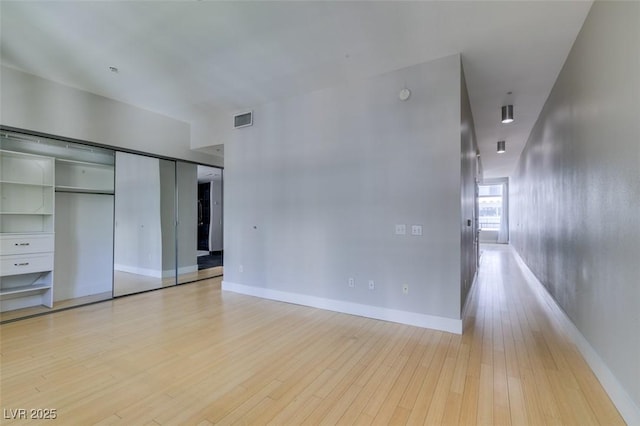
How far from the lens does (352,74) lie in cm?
345

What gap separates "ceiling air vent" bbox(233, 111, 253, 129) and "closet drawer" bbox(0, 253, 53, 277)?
318cm

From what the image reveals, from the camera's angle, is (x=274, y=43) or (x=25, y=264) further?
(x=25, y=264)

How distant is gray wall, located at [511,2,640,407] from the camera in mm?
1723

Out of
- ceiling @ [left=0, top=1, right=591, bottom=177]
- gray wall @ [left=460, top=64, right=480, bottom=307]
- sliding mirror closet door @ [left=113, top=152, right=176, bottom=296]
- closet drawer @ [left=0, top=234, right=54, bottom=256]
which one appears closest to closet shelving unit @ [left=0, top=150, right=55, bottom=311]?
closet drawer @ [left=0, top=234, right=54, bottom=256]

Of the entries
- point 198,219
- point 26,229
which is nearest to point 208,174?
point 198,219

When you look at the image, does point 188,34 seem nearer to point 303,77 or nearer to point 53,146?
point 303,77

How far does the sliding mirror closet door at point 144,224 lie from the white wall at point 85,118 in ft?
0.99

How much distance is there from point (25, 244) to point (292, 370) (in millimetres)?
3840

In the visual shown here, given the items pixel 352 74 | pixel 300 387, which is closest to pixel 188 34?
pixel 352 74

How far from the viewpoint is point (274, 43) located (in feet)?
9.39

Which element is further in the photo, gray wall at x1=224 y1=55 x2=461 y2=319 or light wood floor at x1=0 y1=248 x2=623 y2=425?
gray wall at x1=224 y1=55 x2=461 y2=319

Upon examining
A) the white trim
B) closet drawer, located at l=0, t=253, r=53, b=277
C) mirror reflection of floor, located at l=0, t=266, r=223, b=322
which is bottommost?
mirror reflection of floor, located at l=0, t=266, r=223, b=322

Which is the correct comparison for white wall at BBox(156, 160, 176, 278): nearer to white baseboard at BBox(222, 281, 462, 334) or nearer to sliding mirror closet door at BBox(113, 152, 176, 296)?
sliding mirror closet door at BBox(113, 152, 176, 296)

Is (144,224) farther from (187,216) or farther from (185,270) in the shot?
(185,270)
